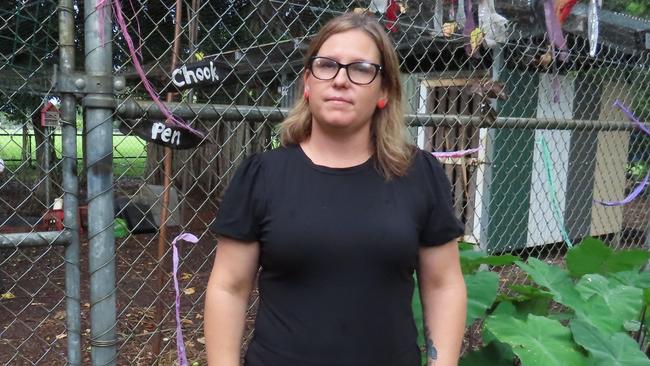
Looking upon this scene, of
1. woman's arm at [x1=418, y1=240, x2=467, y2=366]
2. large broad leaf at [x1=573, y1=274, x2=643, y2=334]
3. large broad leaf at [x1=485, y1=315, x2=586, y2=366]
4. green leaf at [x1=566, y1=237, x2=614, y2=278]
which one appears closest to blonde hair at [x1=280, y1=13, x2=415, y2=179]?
woman's arm at [x1=418, y1=240, x2=467, y2=366]

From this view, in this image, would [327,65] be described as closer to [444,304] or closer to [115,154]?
[444,304]

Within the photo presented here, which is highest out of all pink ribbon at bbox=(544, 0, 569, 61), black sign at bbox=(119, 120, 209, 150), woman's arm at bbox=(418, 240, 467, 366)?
pink ribbon at bbox=(544, 0, 569, 61)

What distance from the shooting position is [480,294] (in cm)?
219

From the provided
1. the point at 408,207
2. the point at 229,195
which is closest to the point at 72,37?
the point at 229,195

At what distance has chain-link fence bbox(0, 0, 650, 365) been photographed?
1700mm

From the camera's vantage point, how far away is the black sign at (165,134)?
5.66ft

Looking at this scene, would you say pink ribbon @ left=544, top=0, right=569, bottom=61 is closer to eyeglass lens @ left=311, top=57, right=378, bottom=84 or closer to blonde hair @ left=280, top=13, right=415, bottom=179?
blonde hair @ left=280, top=13, right=415, bottom=179

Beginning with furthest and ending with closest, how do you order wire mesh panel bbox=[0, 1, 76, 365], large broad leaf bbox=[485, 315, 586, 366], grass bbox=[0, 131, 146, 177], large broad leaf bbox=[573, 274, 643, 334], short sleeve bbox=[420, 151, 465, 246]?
wire mesh panel bbox=[0, 1, 76, 365], grass bbox=[0, 131, 146, 177], large broad leaf bbox=[573, 274, 643, 334], large broad leaf bbox=[485, 315, 586, 366], short sleeve bbox=[420, 151, 465, 246]

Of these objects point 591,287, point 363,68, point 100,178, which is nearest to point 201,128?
point 100,178

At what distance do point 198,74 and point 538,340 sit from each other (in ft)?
4.52

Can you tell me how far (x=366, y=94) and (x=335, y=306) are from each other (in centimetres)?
53

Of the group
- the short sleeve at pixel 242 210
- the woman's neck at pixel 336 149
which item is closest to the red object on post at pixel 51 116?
the short sleeve at pixel 242 210

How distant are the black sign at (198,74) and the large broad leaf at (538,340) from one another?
1196 mm

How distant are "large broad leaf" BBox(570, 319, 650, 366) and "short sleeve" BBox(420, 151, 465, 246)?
719mm
